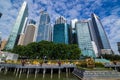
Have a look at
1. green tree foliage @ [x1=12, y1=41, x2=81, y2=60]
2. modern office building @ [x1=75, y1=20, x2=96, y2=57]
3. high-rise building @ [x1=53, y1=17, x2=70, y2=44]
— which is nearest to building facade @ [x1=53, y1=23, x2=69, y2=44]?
high-rise building @ [x1=53, y1=17, x2=70, y2=44]

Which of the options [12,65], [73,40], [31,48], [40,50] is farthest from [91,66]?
[73,40]

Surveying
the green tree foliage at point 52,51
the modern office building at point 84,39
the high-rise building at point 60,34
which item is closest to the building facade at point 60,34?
the high-rise building at point 60,34

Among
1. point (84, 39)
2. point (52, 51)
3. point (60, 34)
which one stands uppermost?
point (60, 34)

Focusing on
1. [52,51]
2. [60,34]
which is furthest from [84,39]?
[52,51]

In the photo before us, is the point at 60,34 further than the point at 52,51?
Yes

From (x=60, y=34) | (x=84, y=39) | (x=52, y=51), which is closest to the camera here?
(x=52, y=51)

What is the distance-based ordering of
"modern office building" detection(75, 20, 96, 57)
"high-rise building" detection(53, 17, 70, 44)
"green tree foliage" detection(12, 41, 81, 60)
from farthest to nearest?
"modern office building" detection(75, 20, 96, 57), "high-rise building" detection(53, 17, 70, 44), "green tree foliage" detection(12, 41, 81, 60)

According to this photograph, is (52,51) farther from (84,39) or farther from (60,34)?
(84,39)

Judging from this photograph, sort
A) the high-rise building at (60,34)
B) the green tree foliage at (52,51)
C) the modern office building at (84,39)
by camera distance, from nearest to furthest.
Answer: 1. the green tree foliage at (52,51)
2. the high-rise building at (60,34)
3. the modern office building at (84,39)

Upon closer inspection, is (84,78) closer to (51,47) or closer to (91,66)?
(91,66)

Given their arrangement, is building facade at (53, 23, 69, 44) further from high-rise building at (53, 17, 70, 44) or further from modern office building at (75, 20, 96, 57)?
modern office building at (75, 20, 96, 57)

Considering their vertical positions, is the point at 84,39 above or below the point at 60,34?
below

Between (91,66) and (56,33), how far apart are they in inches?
5382

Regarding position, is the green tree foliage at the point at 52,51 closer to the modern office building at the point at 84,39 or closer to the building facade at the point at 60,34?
the building facade at the point at 60,34
